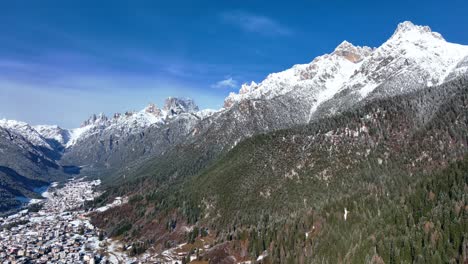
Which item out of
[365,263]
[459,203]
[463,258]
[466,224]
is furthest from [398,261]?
[459,203]

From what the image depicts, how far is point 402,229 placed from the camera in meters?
196

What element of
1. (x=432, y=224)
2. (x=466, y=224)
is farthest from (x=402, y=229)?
(x=466, y=224)

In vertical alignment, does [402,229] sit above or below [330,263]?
above

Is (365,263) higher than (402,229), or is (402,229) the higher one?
(402,229)

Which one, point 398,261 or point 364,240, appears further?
point 364,240

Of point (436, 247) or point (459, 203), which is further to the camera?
point (459, 203)

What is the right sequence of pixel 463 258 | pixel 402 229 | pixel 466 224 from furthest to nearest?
pixel 402 229 < pixel 466 224 < pixel 463 258

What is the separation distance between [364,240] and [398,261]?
68.9 feet

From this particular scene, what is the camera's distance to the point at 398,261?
17812 centimetres

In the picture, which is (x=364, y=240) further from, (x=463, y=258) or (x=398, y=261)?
(x=463, y=258)

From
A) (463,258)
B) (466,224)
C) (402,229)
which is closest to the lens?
(463,258)

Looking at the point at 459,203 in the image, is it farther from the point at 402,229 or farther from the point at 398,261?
the point at 398,261

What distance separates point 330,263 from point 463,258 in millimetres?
57344

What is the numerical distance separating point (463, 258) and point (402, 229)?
29.9m
